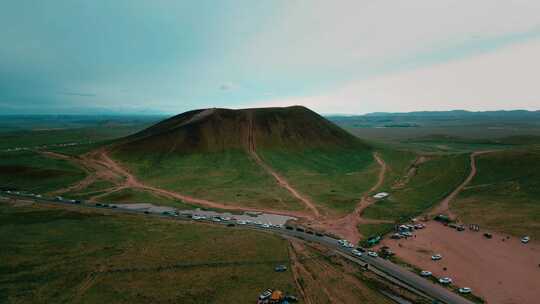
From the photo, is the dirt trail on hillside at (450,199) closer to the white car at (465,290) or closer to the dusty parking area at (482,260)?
the dusty parking area at (482,260)

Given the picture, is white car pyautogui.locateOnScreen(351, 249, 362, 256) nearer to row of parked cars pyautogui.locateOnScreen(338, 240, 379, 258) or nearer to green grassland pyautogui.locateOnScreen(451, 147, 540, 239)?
row of parked cars pyautogui.locateOnScreen(338, 240, 379, 258)

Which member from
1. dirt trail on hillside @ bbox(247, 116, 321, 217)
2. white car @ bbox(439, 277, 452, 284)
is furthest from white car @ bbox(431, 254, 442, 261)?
dirt trail on hillside @ bbox(247, 116, 321, 217)

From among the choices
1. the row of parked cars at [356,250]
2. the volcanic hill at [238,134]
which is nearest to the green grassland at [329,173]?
the volcanic hill at [238,134]

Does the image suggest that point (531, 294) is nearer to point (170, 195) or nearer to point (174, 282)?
point (174, 282)

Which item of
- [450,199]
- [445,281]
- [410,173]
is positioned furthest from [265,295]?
[410,173]

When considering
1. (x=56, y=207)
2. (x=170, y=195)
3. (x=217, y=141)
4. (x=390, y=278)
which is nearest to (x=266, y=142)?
(x=217, y=141)

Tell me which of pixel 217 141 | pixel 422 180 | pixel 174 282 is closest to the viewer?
pixel 174 282
